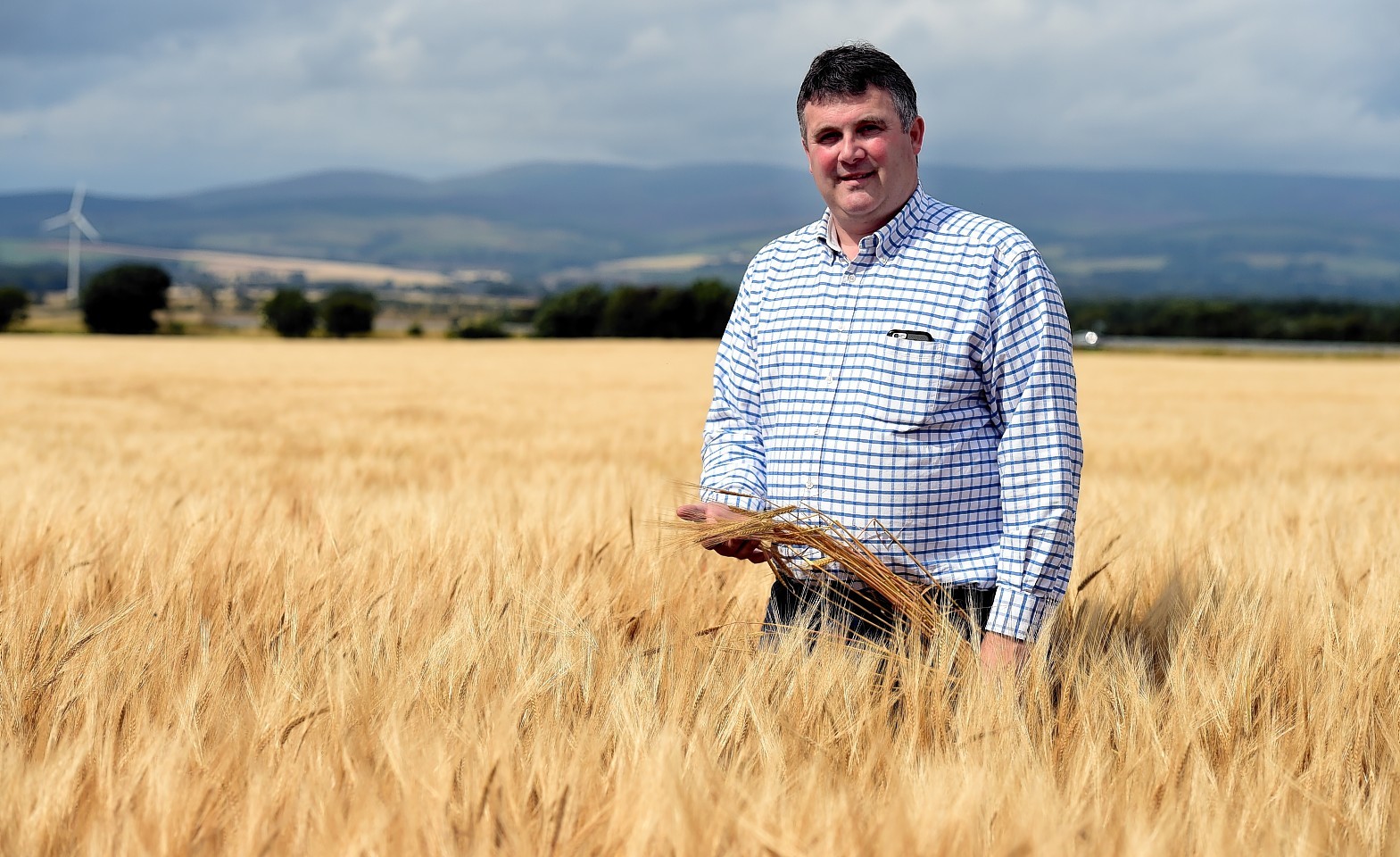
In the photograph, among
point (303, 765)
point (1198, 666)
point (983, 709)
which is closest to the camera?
point (303, 765)

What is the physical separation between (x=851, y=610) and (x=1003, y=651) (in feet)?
1.46

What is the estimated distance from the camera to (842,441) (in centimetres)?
252

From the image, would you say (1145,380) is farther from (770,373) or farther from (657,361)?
(770,373)

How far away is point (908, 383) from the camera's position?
2.46 meters

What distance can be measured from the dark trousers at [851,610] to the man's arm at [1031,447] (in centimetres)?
11

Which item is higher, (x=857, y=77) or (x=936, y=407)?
(x=857, y=77)

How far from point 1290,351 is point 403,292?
10299 cm

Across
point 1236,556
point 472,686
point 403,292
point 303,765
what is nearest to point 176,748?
point 303,765

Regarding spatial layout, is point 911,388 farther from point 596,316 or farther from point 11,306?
point 11,306

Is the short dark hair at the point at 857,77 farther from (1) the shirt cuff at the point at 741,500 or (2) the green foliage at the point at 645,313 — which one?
(2) the green foliage at the point at 645,313

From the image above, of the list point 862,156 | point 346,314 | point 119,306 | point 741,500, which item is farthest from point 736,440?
point 119,306

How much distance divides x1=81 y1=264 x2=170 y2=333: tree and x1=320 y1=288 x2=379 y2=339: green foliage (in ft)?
25.4

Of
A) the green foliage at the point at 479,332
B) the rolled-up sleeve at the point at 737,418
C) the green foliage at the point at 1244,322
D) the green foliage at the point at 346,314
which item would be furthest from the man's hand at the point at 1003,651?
the green foliage at the point at 346,314

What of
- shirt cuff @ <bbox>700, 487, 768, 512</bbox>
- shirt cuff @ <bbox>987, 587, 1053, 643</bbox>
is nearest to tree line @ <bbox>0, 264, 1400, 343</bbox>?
shirt cuff @ <bbox>700, 487, 768, 512</bbox>
